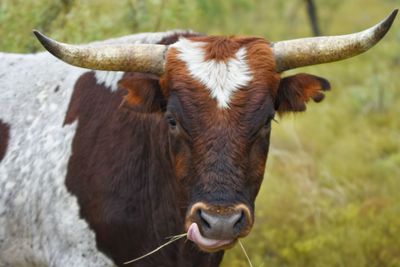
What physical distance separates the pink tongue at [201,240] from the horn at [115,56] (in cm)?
94

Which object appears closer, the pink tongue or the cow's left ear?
the pink tongue

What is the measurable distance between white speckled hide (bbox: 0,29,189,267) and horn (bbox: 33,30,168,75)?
0.59 m

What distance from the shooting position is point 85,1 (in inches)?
311

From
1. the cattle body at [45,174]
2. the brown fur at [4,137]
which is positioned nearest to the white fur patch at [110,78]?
the cattle body at [45,174]

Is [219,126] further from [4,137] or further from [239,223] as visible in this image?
[4,137]

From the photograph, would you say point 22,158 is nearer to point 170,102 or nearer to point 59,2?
point 170,102

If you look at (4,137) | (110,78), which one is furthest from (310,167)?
(4,137)

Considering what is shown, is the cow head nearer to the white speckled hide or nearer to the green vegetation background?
the white speckled hide

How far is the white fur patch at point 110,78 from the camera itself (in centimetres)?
489

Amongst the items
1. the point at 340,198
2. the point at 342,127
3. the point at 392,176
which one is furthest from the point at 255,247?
the point at 342,127

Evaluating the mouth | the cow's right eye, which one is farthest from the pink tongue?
the cow's right eye

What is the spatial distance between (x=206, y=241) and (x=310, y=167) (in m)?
4.95

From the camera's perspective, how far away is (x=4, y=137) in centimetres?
509

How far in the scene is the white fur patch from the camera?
4.89 metres
